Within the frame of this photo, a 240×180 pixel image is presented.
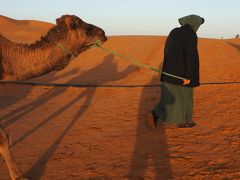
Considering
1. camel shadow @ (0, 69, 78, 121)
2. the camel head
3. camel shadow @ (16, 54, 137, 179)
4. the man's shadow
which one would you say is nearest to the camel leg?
camel shadow @ (16, 54, 137, 179)

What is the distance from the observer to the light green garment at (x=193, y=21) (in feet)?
24.9

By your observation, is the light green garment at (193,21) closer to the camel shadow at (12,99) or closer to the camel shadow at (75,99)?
the camel shadow at (75,99)

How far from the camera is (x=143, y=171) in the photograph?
18.0ft

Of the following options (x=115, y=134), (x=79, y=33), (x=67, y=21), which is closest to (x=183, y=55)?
(x=115, y=134)

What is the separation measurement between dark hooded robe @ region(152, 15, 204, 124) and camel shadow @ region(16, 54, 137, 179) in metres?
2.14

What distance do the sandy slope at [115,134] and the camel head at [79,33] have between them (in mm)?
1746

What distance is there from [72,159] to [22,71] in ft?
5.27

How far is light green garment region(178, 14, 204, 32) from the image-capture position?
7598mm

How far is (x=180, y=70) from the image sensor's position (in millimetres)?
7605

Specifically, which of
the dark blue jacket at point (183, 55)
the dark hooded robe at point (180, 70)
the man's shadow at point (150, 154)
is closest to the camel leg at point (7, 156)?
the man's shadow at point (150, 154)

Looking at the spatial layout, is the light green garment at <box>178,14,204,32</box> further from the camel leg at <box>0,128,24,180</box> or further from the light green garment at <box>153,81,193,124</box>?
the camel leg at <box>0,128,24,180</box>

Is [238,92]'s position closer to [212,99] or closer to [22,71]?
[212,99]

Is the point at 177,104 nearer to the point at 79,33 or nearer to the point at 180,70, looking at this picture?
the point at 180,70

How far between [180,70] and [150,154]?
82.1 inches
